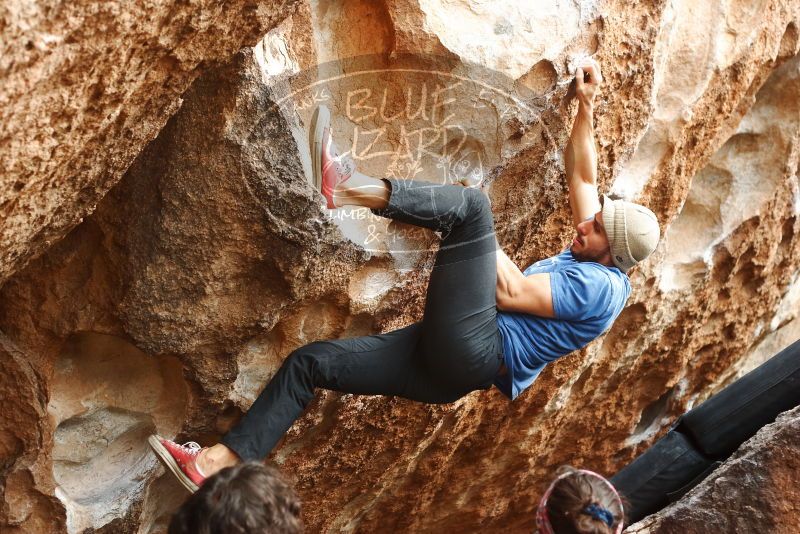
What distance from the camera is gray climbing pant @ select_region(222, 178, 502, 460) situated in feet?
7.86

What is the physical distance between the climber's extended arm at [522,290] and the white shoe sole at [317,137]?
0.55m

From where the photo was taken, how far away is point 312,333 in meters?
2.96

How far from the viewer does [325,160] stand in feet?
7.84

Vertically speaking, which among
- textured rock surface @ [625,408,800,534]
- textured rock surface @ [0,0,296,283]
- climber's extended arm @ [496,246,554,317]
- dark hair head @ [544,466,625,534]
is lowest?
textured rock surface @ [625,408,800,534]

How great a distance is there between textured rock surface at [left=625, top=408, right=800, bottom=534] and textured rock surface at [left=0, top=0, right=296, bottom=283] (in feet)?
6.09

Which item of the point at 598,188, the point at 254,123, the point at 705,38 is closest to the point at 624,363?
the point at 598,188

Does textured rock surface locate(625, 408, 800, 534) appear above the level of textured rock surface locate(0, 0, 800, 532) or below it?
below

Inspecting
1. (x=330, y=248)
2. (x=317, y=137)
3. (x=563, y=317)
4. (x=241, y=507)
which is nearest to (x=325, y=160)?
(x=317, y=137)

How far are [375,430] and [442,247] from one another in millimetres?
1132

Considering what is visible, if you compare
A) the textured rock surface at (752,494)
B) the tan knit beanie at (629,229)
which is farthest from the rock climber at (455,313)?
the textured rock surface at (752,494)

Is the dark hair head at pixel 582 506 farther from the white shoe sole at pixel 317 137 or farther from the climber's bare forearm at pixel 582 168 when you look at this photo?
the white shoe sole at pixel 317 137

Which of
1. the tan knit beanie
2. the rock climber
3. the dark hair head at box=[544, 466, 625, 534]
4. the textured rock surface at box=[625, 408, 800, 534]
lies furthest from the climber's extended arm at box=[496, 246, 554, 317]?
the textured rock surface at box=[625, 408, 800, 534]

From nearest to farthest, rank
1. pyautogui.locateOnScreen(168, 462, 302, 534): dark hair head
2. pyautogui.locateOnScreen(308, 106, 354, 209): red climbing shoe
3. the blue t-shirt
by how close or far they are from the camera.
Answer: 1. pyautogui.locateOnScreen(168, 462, 302, 534): dark hair head
2. pyautogui.locateOnScreen(308, 106, 354, 209): red climbing shoe
3. the blue t-shirt

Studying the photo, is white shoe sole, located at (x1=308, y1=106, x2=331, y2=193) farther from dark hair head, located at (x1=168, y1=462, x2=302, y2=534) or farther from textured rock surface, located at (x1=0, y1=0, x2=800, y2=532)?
dark hair head, located at (x1=168, y1=462, x2=302, y2=534)
